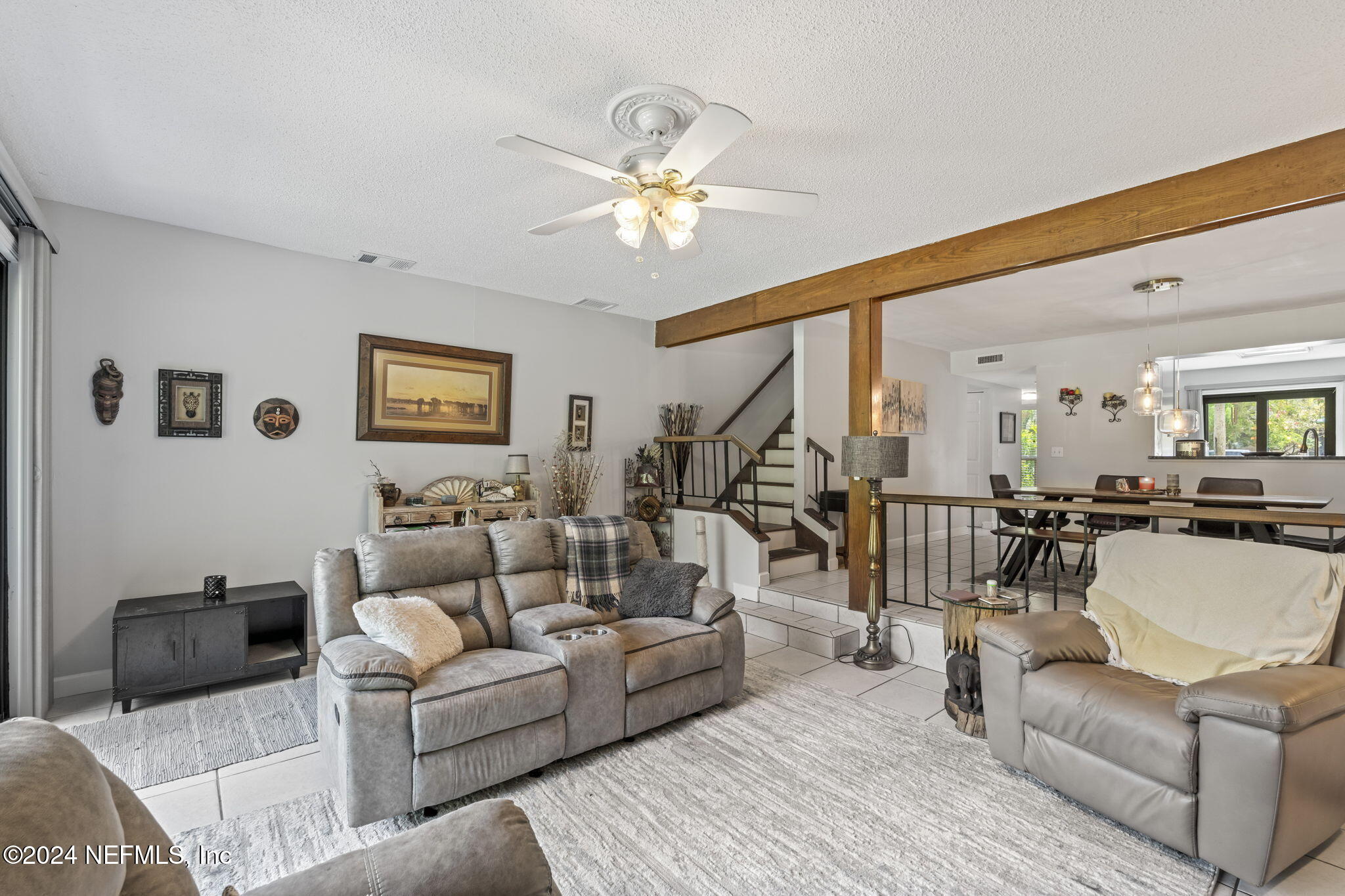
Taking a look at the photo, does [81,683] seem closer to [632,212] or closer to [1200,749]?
[632,212]

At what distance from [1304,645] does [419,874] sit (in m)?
3.04

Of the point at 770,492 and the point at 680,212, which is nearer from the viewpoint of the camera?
the point at 680,212

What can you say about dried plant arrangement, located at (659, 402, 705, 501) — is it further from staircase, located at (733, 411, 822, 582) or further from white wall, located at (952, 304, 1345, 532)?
white wall, located at (952, 304, 1345, 532)

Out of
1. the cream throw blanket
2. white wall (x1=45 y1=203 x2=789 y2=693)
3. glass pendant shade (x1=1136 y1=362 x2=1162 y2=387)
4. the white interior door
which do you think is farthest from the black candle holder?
the white interior door

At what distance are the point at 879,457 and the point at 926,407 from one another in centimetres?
464

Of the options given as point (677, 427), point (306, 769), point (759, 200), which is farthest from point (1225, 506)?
point (306, 769)

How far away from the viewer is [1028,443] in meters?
10.4

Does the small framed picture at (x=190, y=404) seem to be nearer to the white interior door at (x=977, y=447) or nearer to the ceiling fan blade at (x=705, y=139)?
the ceiling fan blade at (x=705, y=139)

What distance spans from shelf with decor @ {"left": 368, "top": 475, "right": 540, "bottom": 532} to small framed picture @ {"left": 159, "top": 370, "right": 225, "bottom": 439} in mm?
1037

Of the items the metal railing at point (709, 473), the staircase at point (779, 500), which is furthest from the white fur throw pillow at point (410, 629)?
the metal railing at point (709, 473)

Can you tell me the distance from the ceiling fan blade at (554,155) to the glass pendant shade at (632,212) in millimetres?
100

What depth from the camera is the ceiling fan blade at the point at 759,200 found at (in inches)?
95.0

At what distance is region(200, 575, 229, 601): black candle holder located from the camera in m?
3.61

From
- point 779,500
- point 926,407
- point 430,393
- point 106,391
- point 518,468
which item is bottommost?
point 779,500
